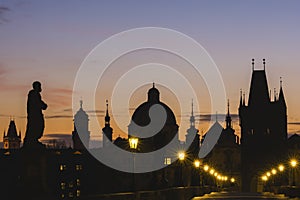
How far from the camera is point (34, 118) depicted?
32.5 m

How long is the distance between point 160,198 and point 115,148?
13868cm

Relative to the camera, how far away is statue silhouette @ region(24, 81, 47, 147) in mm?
32312

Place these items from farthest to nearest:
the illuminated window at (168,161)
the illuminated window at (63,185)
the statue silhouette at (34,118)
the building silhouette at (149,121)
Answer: the building silhouette at (149,121)
the illuminated window at (168,161)
the illuminated window at (63,185)
the statue silhouette at (34,118)

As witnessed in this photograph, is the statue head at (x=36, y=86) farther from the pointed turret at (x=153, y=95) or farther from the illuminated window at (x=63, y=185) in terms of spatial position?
the pointed turret at (x=153, y=95)

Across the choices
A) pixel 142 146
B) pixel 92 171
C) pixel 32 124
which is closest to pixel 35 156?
pixel 32 124

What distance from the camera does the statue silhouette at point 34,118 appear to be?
3231 centimetres

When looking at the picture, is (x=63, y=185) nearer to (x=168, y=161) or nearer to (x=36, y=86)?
(x=168, y=161)

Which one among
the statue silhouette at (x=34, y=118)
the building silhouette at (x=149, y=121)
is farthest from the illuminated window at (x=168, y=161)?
the statue silhouette at (x=34, y=118)

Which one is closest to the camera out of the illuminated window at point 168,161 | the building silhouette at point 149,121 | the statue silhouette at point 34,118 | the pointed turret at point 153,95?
the statue silhouette at point 34,118

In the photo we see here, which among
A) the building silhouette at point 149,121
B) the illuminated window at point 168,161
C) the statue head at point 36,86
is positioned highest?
the building silhouette at point 149,121

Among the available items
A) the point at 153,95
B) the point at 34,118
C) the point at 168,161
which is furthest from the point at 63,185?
the point at 34,118

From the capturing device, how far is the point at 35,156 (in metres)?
32.3

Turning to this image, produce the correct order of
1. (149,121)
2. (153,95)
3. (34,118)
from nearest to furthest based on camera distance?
(34,118) < (149,121) < (153,95)

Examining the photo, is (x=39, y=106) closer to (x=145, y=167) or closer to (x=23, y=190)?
(x=23, y=190)
